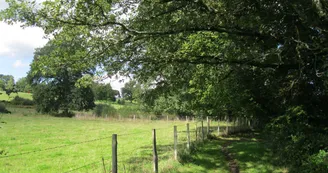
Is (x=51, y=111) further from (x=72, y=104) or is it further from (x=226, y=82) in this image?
(x=226, y=82)

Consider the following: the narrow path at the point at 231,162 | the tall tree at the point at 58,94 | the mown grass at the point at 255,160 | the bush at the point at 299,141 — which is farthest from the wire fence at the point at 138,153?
the tall tree at the point at 58,94

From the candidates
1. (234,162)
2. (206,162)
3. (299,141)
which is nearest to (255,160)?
(234,162)

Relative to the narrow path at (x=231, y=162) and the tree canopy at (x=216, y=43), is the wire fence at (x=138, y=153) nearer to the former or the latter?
the narrow path at (x=231, y=162)

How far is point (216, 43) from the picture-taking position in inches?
512

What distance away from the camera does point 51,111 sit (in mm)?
65938

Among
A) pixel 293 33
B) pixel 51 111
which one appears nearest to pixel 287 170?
pixel 293 33

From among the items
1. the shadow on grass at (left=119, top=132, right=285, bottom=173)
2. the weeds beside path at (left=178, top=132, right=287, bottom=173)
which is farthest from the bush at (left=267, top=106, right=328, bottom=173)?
the shadow on grass at (left=119, top=132, right=285, bottom=173)

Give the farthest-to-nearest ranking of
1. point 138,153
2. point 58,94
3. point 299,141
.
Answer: point 58,94 < point 138,153 < point 299,141

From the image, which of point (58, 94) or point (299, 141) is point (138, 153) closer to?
point (299, 141)

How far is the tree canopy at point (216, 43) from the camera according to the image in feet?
26.3

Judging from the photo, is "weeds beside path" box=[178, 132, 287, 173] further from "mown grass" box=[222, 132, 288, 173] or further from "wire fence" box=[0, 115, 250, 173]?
"wire fence" box=[0, 115, 250, 173]

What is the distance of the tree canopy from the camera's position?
803 centimetres

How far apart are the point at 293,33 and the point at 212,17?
10.0ft

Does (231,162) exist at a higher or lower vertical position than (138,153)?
lower
